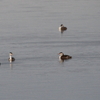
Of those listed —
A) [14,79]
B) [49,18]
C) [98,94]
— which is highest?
[49,18]

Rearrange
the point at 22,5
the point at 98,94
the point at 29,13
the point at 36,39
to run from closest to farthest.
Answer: the point at 98,94 → the point at 36,39 → the point at 29,13 → the point at 22,5

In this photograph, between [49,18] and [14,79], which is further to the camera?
[49,18]

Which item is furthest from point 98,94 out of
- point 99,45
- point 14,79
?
point 99,45

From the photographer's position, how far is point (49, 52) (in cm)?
2409

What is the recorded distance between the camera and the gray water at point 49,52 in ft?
56.6

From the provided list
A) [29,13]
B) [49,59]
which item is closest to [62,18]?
[29,13]

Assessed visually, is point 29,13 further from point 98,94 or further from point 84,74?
point 98,94

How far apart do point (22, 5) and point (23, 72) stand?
24.8 meters

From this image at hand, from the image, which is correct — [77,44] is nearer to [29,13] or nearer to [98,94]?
[98,94]

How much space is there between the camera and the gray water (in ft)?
56.6

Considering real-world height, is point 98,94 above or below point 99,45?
below

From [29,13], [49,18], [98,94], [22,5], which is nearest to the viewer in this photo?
[98,94]

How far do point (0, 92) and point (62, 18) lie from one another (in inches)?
760

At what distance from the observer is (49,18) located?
3556 centimetres
